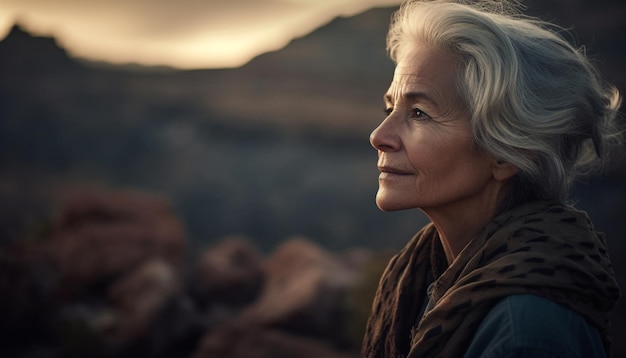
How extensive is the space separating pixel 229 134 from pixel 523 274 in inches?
877

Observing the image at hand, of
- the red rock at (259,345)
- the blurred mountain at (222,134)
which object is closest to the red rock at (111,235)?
the red rock at (259,345)

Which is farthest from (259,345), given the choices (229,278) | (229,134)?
(229,134)

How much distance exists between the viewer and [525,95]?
A: 1818 millimetres

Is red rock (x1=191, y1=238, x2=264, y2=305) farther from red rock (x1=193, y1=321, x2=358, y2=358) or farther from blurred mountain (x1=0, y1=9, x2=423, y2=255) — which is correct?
blurred mountain (x1=0, y1=9, x2=423, y2=255)

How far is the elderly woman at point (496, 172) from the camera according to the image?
159 centimetres

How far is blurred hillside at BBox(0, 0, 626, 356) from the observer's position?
1891cm

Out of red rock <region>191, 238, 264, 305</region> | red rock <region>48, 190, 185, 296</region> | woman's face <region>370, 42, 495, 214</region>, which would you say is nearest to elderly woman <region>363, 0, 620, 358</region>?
woman's face <region>370, 42, 495, 214</region>

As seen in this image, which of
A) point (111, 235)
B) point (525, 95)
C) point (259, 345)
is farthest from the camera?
point (111, 235)

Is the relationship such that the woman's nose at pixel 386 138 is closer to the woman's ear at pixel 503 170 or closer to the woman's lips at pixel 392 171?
the woman's lips at pixel 392 171

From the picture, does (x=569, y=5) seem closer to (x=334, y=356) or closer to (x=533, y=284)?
(x=334, y=356)

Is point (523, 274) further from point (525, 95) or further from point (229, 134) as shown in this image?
point (229, 134)

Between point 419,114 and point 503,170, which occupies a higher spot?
point 419,114

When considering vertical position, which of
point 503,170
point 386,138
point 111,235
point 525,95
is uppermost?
point 111,235

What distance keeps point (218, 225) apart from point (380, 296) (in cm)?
1752
